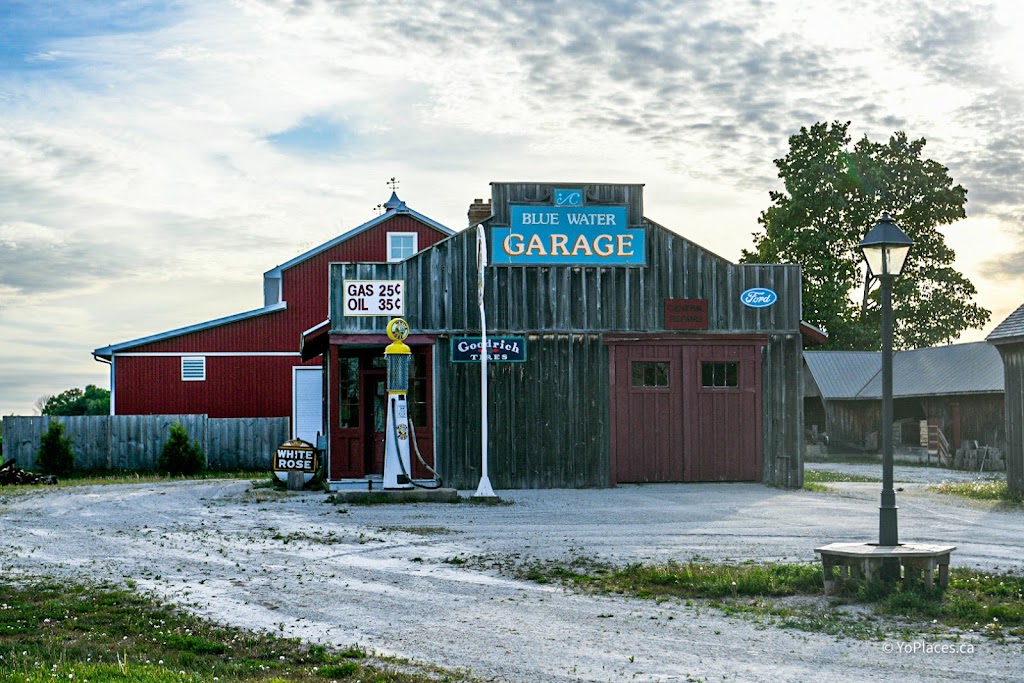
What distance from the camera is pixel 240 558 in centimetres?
1341

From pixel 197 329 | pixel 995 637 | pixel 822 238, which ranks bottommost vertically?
pixel 995 637

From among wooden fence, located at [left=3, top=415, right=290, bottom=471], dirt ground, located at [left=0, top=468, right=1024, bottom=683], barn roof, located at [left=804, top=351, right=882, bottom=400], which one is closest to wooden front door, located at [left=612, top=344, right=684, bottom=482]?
dirt ground, located at [left=0, top=468, right=1024, bottom=683]

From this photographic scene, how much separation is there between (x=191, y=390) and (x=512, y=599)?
29.0 metres

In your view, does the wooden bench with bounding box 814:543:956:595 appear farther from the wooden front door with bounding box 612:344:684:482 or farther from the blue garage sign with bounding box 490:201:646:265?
the blue garage sign with bounding box 490:201:646:265

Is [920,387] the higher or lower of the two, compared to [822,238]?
lower

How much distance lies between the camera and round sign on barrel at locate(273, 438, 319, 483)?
2384 centimetres

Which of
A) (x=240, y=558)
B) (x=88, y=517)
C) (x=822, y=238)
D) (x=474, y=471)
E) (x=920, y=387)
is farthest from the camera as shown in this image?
(x=822, y=238)

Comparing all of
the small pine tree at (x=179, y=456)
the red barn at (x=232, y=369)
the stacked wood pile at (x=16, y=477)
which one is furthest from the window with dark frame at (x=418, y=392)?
the red barn at (x=232, y=369)

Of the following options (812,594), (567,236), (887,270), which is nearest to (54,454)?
(567,236)

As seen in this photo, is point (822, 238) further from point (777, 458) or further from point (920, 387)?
point (777, 458)

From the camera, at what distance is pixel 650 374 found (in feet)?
79.2

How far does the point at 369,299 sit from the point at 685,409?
22.3ft

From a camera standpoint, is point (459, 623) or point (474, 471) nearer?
point (459, 623)

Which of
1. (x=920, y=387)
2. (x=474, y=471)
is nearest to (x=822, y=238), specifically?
(x=920, y=387)
